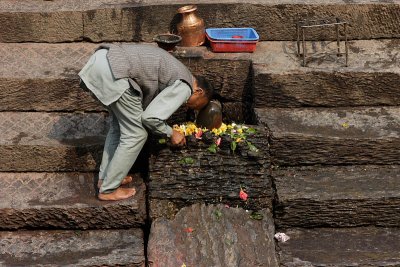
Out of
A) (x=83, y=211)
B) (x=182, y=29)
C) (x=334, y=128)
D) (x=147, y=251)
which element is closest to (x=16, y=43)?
(x=182, y=29)

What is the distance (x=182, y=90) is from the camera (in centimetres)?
493

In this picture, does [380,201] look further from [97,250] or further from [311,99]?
[97,250]

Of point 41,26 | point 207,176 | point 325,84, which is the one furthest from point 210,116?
point 41,26

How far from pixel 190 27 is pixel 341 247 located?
2.72 m

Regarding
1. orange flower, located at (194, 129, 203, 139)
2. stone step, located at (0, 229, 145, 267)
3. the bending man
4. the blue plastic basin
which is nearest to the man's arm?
the bending man

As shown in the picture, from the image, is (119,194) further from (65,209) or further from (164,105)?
A: (164,105)

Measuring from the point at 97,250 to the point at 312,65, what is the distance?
9.17 feet

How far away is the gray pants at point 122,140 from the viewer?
5.01m

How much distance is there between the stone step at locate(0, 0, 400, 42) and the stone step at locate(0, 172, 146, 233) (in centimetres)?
202

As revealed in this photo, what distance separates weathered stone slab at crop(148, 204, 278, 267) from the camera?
4977 millimetres

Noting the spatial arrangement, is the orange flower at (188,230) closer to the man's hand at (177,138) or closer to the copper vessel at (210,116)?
the man's hand at (177,138)

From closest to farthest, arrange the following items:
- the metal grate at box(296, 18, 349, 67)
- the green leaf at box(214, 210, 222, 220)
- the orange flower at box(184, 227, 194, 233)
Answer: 1. the orange flower at box(184, 227, 194, 233)
2. the green leaf at box(214, 210, 222, 220)
3. the metal grate at box(296, 18, 349, 67)

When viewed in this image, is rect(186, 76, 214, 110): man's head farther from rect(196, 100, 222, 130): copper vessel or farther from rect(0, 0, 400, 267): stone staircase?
rect(0, 0, 400, 267): stone staircase

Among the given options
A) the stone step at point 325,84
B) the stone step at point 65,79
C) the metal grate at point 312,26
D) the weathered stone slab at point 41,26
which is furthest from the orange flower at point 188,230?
the weathered stone slab at point 41,26
